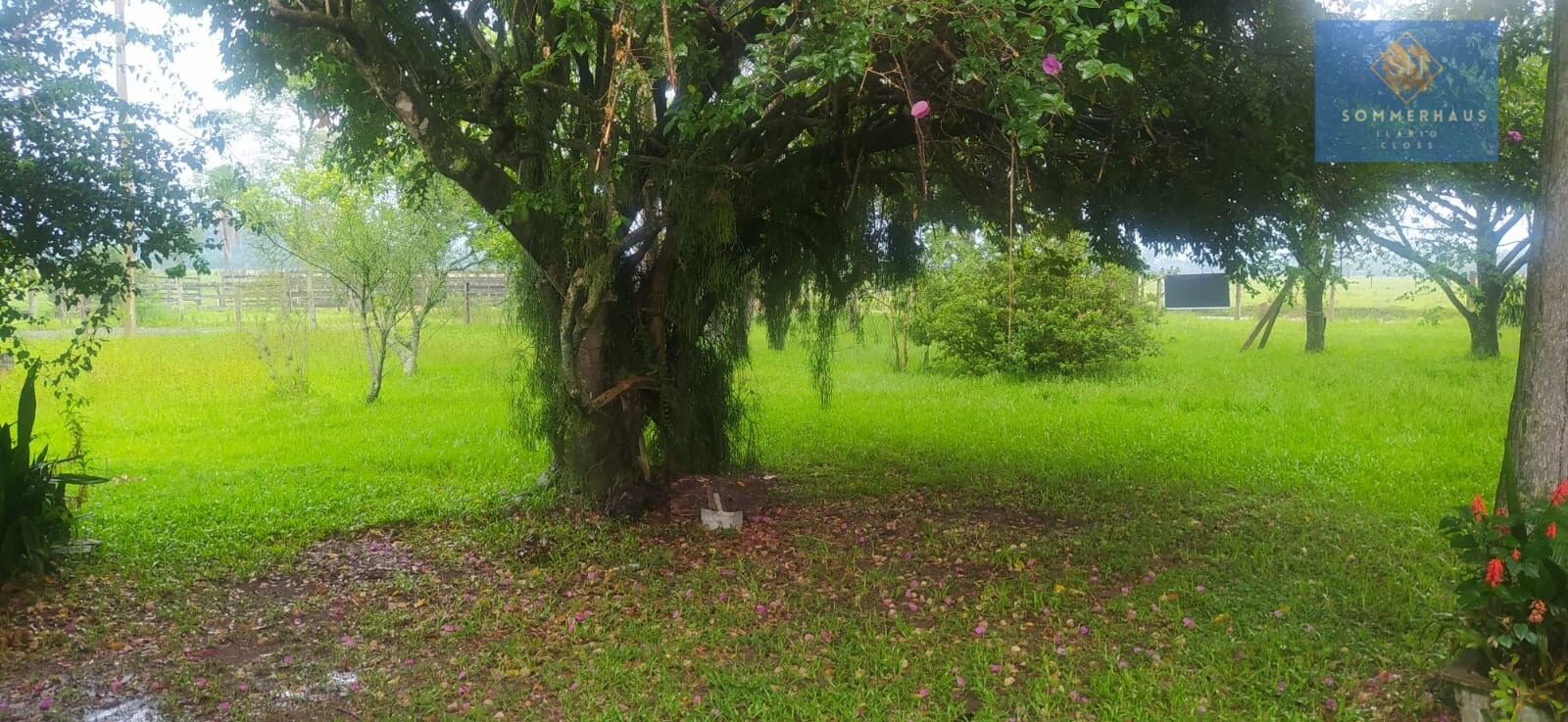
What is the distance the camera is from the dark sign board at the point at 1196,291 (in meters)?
12.0

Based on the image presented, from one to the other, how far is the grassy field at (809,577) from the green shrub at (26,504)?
0.76 feet

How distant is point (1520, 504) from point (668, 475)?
4693 mm

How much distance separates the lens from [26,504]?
5094 millimetres

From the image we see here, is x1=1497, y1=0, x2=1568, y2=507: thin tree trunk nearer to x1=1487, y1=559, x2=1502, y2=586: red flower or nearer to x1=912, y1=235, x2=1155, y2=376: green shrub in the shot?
x1=1487, y1=559, x2=1502, y2=586: red flower

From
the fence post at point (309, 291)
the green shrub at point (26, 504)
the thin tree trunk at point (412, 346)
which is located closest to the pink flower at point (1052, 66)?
the green shrub at point (26, 504)

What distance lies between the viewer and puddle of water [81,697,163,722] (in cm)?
362

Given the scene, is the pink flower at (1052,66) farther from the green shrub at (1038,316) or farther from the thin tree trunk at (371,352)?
the thin tree trunk at (371,352)

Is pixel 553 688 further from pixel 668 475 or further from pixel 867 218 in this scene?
pixel 867 218

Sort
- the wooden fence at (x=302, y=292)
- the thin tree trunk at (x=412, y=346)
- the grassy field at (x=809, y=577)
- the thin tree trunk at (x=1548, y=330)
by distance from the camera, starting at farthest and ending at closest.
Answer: the thin tree trunk at (x=412, y=346), the wooden fence at (x=302, y=292), the grassy field at (x=809, y=577), the thin tree trunk at (x=1548, y=330)

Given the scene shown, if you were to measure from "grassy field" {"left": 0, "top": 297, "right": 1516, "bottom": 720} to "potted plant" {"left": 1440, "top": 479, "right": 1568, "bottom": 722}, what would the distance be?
0.31 meters

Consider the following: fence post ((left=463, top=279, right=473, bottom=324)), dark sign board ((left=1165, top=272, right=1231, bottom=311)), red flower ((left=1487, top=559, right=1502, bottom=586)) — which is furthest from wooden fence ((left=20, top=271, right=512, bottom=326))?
red flower ((left=1487, top=559, right=1502, bottom=586))

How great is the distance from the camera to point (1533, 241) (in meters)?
3.39

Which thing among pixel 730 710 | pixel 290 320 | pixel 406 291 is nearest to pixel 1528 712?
pixel 730 710

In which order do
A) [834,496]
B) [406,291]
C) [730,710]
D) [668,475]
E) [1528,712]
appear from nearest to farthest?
[1528,712] → [730,710] → [668,475] → [834,496] → [406,291]
